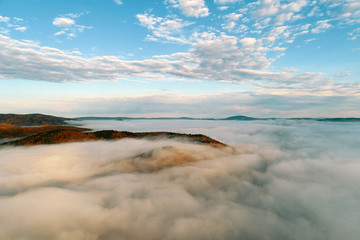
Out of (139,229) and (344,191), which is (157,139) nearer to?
(139,229)

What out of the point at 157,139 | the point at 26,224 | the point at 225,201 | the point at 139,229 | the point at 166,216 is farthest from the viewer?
the point at 157,139

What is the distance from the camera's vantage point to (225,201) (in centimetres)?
1268

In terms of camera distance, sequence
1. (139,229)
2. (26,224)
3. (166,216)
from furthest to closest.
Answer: (166,216) → (139,229) → (26,224)

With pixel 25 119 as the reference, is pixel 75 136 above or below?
below

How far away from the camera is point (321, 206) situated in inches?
513

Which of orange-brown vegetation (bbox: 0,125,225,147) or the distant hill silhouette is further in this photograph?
the distant hill silhouette

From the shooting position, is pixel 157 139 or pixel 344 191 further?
pixel 157 139

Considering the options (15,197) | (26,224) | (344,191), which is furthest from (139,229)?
(344,191)

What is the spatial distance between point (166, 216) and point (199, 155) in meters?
11.5

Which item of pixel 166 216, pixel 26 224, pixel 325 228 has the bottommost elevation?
pixel 325 228

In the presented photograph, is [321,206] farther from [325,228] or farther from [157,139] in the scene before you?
[157,139]

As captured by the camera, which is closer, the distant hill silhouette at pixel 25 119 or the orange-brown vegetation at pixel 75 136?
the orange-brown vegetation at pixel 75 136

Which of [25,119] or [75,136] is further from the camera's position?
[25,119]

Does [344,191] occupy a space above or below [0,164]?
below
